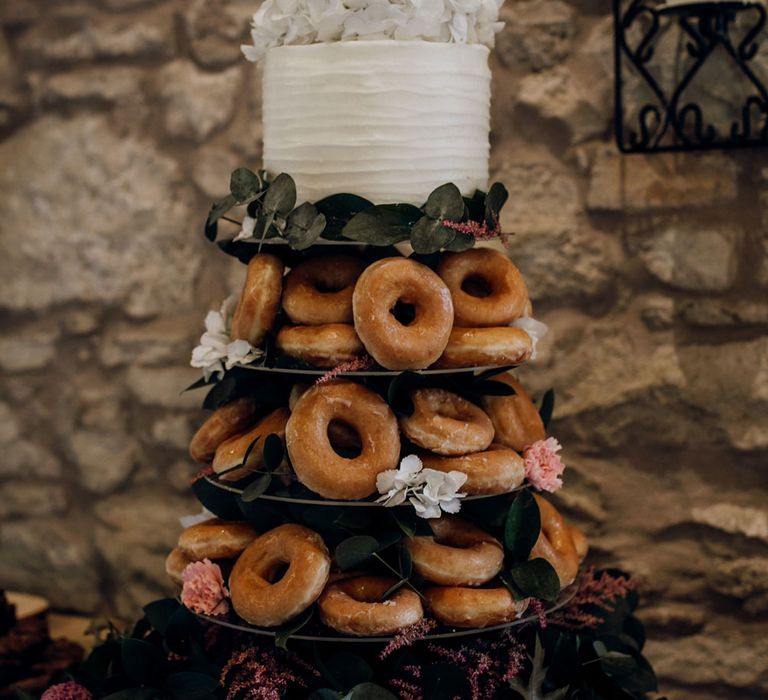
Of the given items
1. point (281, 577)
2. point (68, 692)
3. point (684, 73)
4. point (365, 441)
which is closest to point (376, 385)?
point (365, 441)

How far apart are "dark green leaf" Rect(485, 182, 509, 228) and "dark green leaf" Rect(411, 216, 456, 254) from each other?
85 millimetres

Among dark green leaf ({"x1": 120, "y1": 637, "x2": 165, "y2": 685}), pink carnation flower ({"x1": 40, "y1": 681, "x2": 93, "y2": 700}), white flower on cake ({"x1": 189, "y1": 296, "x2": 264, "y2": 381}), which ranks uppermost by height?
white flower on cake ({"x1": 189, "y1": 296, "x2": 264, "y2": 381})

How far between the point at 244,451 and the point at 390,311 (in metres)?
0.29

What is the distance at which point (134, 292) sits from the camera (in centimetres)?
202

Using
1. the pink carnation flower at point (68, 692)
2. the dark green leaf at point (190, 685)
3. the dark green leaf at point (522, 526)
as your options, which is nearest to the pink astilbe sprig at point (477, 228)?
the dark green leaf at point (522, 526)

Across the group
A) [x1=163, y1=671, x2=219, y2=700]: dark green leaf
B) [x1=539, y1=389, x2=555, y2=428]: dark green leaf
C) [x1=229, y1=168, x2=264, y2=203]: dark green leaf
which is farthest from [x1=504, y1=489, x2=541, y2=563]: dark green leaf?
[x1=229, y1=168, x2=264, y2=203]: dark green leaf

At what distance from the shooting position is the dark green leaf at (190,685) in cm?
135

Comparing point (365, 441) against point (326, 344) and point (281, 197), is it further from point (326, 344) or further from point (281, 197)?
point (281, 197)

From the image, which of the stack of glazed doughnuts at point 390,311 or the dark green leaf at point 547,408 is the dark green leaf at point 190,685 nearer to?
the stack of glazed doughnuts at point 390,311

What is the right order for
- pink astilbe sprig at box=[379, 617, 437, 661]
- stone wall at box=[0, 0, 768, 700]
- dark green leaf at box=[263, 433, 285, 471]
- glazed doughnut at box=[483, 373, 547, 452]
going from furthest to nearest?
stone wall at box=[0, 0, 768, 700]
glazed doughnut at box=[483, 373, 547, 452]
dark green leaf at box=[263, 433, 285, 471]
pink astilbe sprig at box=[379, 617, 437, 661]

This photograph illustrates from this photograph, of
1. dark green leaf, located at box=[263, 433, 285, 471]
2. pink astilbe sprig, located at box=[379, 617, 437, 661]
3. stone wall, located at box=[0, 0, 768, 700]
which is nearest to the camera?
pink astilbe sprig, located at box=[379, 617, 437, 661]

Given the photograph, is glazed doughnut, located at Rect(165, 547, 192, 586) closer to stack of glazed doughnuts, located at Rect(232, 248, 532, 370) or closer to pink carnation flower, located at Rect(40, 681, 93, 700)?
pink carnation flower, located at Rect(40, 681, 93, 700)

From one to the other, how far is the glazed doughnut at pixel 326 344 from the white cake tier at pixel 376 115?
19 centimetres

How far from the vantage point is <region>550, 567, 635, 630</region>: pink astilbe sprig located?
1485 millimetres
